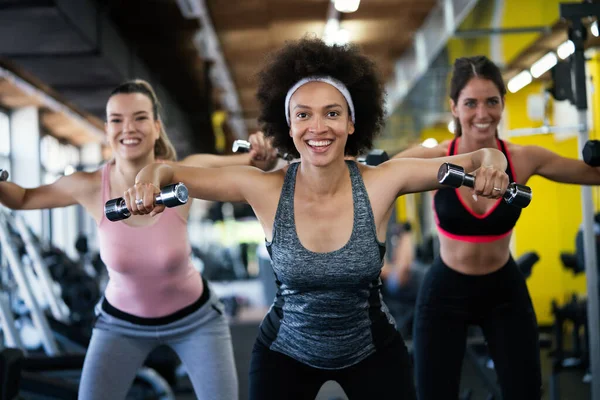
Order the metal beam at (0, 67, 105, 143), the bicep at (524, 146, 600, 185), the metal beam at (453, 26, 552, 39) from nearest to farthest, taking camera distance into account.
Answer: the bicep at (524, 146, 600, 185) → the metal beam at (453, 26, 552, 39) → the metal beam at (0, 67, 105, 143)

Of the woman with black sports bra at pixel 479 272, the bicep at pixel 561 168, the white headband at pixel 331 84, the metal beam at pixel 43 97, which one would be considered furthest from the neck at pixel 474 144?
the metal beam at pixel 43 97

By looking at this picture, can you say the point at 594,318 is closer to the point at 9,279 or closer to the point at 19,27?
the point at 19,27

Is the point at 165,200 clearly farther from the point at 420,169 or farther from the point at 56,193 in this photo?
the point at 56,193

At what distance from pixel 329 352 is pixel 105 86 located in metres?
5.38

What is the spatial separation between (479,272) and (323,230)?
2.74 feet

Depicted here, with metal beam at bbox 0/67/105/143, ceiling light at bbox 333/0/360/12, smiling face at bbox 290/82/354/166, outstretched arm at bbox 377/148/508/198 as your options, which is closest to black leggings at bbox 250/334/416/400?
outstretched arm at bbox 377/148/508/198

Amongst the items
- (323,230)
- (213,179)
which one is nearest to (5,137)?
(213,179)

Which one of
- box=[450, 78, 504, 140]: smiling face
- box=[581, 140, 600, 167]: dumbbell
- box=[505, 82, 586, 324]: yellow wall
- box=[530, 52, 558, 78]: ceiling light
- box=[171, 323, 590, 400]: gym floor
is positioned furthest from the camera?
box=[505, 82, 586, 324]: yellow wall

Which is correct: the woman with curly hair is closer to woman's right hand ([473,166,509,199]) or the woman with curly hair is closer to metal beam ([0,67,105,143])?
woman's right hand ([473,166,509,199])

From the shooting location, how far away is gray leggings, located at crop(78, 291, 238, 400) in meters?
2.28

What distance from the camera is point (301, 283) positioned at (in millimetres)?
1851

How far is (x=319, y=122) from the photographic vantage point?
75.2 inches

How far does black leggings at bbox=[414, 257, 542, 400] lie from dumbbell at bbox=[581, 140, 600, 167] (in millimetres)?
469

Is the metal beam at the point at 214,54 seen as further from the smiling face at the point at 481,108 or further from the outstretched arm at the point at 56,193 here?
the smiling face at the point at 481,108
